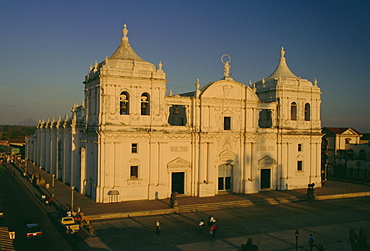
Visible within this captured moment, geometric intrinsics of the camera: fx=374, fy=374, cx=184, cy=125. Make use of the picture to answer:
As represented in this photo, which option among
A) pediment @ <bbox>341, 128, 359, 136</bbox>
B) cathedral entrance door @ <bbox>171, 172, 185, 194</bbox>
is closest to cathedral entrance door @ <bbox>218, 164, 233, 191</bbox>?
cathedral entrance door @ <bbox>171, 172, 185, 194</bbox>

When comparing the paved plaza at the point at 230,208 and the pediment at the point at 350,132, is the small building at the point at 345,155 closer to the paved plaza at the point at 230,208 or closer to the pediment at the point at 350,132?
the pediment at the point at 350,132

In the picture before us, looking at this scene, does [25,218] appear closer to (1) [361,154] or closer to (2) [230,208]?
(2) [230,208]

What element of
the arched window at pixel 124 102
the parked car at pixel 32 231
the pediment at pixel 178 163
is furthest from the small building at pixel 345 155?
the parked car at pixel 32 231

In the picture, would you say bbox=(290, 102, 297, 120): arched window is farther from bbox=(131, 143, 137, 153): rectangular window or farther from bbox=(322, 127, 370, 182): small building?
bbox=(131, 143, 137, 153): rectangular window

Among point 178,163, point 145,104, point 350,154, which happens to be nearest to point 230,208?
point 178,163

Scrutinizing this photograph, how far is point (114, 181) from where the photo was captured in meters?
34.9

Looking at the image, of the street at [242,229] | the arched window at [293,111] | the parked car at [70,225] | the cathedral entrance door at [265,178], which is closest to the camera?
the street at [242,229]

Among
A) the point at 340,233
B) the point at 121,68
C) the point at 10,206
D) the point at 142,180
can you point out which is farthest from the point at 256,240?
the point at 10,206

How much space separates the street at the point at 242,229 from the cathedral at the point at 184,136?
5925mm

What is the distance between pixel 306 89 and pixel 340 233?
22.1 m

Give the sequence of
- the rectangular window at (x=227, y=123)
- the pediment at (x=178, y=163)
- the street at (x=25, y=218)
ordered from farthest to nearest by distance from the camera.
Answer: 1. the rectangular window at (x=227, y=123)
2. the pediment at (x=178, y=163)
3. the street at (x=25, y=218)

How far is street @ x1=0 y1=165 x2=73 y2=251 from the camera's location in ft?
77.2

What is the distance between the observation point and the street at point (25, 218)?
23.5 metres

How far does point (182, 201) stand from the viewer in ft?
117
